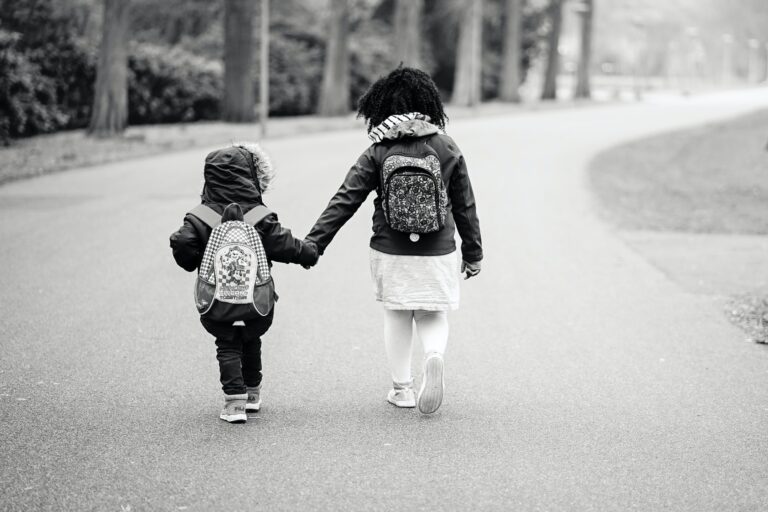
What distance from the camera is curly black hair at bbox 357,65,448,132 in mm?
5062

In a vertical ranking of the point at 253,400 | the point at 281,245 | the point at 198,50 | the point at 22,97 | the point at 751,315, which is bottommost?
the point at 751,315

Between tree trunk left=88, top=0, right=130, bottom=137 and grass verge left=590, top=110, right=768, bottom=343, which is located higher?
tree trunk left=88, top=0, right=130, bottom=137

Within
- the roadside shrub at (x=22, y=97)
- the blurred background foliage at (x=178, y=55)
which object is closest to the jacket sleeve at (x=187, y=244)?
the roadside shrub at (x=22, y=97)

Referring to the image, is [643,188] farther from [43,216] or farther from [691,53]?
[691,53]

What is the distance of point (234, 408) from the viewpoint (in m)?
4.96

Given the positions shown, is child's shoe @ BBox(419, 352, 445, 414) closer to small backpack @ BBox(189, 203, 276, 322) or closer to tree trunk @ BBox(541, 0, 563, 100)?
small backpack @ BBox(189, 203, 276, 322)

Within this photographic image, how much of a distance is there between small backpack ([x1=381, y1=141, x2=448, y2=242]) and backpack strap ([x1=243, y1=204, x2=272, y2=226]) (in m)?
0.58

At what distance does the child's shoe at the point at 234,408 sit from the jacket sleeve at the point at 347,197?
81 cm

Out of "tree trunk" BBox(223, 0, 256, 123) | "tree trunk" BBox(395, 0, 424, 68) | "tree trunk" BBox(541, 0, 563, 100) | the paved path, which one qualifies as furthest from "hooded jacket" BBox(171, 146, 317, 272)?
"tree trunk" BBox(541, 0, 563, 100)

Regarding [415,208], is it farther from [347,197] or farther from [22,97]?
[22,97]

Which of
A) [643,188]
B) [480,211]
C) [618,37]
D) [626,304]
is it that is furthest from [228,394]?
[618,37]

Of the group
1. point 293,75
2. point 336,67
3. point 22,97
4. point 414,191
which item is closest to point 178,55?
point 336,67

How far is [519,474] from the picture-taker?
4410 mm

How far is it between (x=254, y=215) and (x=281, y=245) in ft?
0.62
